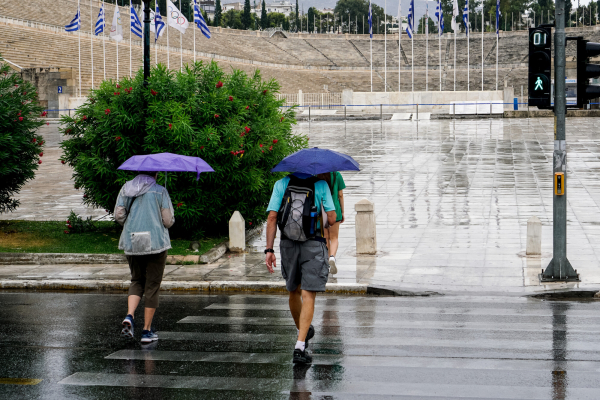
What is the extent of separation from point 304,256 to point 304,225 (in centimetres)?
29

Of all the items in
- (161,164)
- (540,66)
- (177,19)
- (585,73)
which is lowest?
(161,164)

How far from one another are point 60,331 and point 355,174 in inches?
666

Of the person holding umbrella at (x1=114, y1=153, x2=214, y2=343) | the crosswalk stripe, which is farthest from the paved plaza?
the crosswalk stripe

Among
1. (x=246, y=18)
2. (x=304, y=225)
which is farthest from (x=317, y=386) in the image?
(x=246, y=18)

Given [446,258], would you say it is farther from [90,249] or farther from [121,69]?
[121,69]

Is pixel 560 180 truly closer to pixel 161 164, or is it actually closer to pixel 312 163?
pixel 312 163

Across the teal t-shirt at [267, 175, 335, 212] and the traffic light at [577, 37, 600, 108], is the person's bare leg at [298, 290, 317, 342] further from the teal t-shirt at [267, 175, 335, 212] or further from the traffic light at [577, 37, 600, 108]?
the traffic light at [577, 37, 600, 108]

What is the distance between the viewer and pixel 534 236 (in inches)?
491

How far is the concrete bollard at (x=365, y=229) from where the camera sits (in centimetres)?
1309

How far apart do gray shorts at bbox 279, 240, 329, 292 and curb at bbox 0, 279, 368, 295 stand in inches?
145

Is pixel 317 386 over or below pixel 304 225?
below

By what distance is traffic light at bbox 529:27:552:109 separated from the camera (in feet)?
35.4

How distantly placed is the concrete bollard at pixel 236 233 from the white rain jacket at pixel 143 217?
17.7 feet

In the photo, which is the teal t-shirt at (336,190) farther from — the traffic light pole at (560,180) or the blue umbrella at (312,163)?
the traffic light pole at (560,180)
